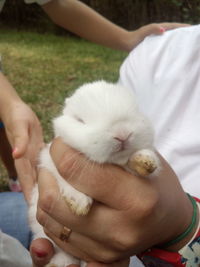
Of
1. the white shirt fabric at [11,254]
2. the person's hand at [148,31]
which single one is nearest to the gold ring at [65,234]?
the white shirt fabric at [11,254]

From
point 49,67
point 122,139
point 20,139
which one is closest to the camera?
point 122,139

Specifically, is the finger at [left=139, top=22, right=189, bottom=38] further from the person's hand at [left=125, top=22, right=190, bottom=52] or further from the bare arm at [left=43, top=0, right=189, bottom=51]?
the bare arm at [left=43, top=0, right=189, bottom=51]

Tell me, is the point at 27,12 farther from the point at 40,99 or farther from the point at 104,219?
the point at 104,219

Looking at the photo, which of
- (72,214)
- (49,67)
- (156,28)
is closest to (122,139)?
(72,214)

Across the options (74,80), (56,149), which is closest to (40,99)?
(74,80)

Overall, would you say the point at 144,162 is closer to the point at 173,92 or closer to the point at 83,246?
the point at 83,246

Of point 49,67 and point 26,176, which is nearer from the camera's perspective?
point 26,176

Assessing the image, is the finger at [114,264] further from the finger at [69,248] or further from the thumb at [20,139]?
the thumb at [20,139]

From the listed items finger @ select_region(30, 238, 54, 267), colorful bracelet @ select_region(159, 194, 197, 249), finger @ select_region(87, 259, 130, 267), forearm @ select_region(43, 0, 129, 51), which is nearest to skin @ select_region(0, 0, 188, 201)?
forearm @ select_region(43, 0, 129, 51)
